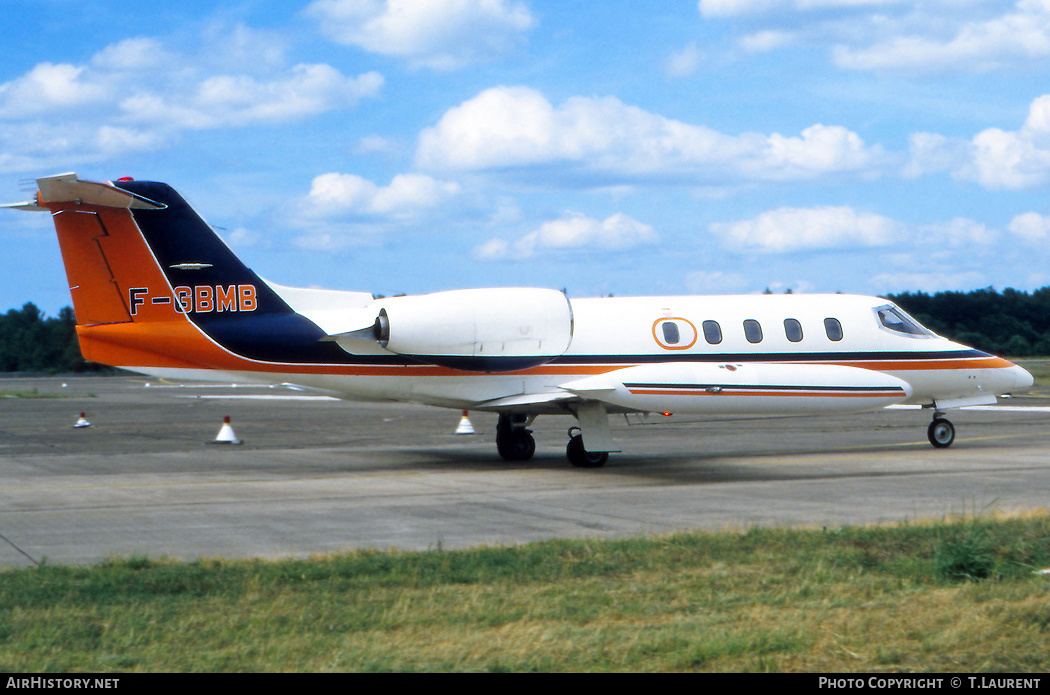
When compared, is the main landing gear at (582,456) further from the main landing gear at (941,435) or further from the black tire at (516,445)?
the main landing gear at (941,435)

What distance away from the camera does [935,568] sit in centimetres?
819

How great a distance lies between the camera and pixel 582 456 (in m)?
18.4

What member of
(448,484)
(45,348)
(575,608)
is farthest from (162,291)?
(45,348)

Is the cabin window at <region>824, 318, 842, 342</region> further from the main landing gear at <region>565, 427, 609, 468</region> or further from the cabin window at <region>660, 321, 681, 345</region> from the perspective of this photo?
the main landing gear at <region>565, 427, 609, 468</region>

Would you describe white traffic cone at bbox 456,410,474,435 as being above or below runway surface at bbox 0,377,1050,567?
above

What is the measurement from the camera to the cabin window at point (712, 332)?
1905 centimetres

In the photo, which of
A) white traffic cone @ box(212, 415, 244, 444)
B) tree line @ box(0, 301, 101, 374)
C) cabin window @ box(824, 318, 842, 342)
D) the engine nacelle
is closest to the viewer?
the engine nacelle

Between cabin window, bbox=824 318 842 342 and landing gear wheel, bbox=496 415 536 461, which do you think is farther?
cabin window, bbox=824 318 842 342

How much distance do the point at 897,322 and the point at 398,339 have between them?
401 inches

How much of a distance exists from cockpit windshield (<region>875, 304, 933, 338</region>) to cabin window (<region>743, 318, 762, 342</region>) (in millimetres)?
2736

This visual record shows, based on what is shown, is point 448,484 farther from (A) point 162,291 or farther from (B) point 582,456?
(A) point 162,291

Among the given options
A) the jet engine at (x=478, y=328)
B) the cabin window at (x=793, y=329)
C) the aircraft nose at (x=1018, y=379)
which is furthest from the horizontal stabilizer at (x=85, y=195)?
the aircraft nose at (x=1018, y=379)

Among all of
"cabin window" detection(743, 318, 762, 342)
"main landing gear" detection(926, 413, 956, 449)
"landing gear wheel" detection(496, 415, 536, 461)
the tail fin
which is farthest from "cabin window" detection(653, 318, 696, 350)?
the tail fin

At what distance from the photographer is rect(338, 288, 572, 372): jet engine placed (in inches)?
655
